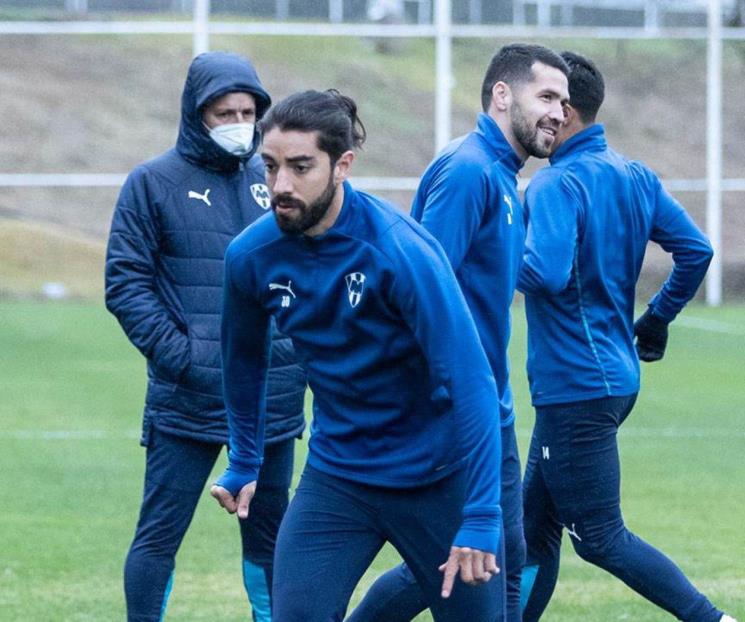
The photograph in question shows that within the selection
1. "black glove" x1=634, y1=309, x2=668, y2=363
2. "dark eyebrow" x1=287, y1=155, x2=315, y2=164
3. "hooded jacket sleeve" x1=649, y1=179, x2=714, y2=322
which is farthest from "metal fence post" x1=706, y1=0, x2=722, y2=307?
"dark eyebrow" x1=287, y1=155, x2=315, y2=164

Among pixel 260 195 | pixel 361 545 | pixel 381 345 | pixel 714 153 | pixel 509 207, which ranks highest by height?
pixel 509 207

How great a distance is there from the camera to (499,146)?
17.9 feet

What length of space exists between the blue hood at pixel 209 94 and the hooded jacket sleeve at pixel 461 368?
1767 mm

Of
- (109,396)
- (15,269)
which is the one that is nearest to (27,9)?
(15,269)

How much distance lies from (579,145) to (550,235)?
0.44m

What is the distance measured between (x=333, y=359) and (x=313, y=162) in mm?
544

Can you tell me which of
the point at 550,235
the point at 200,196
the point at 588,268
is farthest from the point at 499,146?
the point at 200,196

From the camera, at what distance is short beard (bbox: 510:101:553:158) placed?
5.56 m

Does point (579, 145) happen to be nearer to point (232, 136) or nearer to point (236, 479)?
point (232, 136)

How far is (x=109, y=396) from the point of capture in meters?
14.5

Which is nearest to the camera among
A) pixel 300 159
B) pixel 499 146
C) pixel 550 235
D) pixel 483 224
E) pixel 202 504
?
pixel 300 159

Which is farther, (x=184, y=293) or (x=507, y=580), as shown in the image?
(x=184, y=293)

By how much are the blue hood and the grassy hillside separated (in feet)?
83.9

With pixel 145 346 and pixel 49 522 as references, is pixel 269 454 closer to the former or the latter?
pixel 145 346
